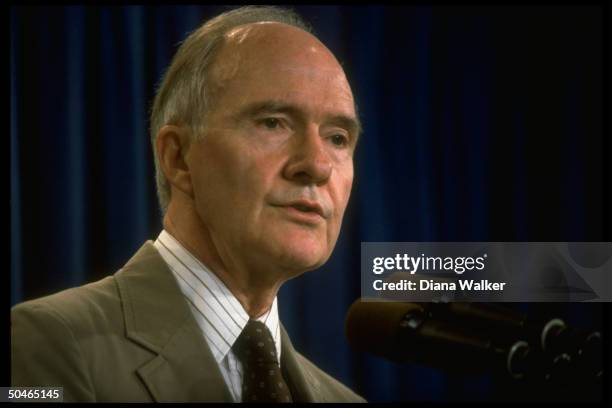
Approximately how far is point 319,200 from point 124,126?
612 millimetres

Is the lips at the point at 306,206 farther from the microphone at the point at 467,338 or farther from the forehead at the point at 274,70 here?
the microphone at the point at 467,338

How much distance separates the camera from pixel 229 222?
2020 mm

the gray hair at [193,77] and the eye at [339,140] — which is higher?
the gray hair at [193,77]

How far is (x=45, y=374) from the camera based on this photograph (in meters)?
1.91

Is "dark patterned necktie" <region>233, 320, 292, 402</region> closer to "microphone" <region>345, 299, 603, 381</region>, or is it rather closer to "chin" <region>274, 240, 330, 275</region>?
"chin" <region>274, 240, 330, 275</region>

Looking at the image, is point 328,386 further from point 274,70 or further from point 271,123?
point 274,70

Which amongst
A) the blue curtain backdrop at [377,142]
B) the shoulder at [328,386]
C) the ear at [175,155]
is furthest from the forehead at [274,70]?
the shoulder at [328,386]

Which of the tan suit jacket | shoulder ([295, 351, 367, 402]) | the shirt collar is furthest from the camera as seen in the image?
shoulder ([295, 351, 367, 402])

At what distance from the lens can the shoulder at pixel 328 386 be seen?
2250 mm

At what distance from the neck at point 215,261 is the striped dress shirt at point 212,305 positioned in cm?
2

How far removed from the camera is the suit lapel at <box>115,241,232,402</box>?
189cm

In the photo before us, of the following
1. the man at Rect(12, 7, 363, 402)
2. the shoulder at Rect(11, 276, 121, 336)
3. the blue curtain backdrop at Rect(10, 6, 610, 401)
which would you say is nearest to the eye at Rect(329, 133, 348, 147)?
the man at Rect(12, 7, 363, 402)

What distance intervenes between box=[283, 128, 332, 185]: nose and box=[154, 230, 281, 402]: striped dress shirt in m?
0.31

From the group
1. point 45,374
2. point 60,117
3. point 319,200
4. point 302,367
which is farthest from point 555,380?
point 60,117
